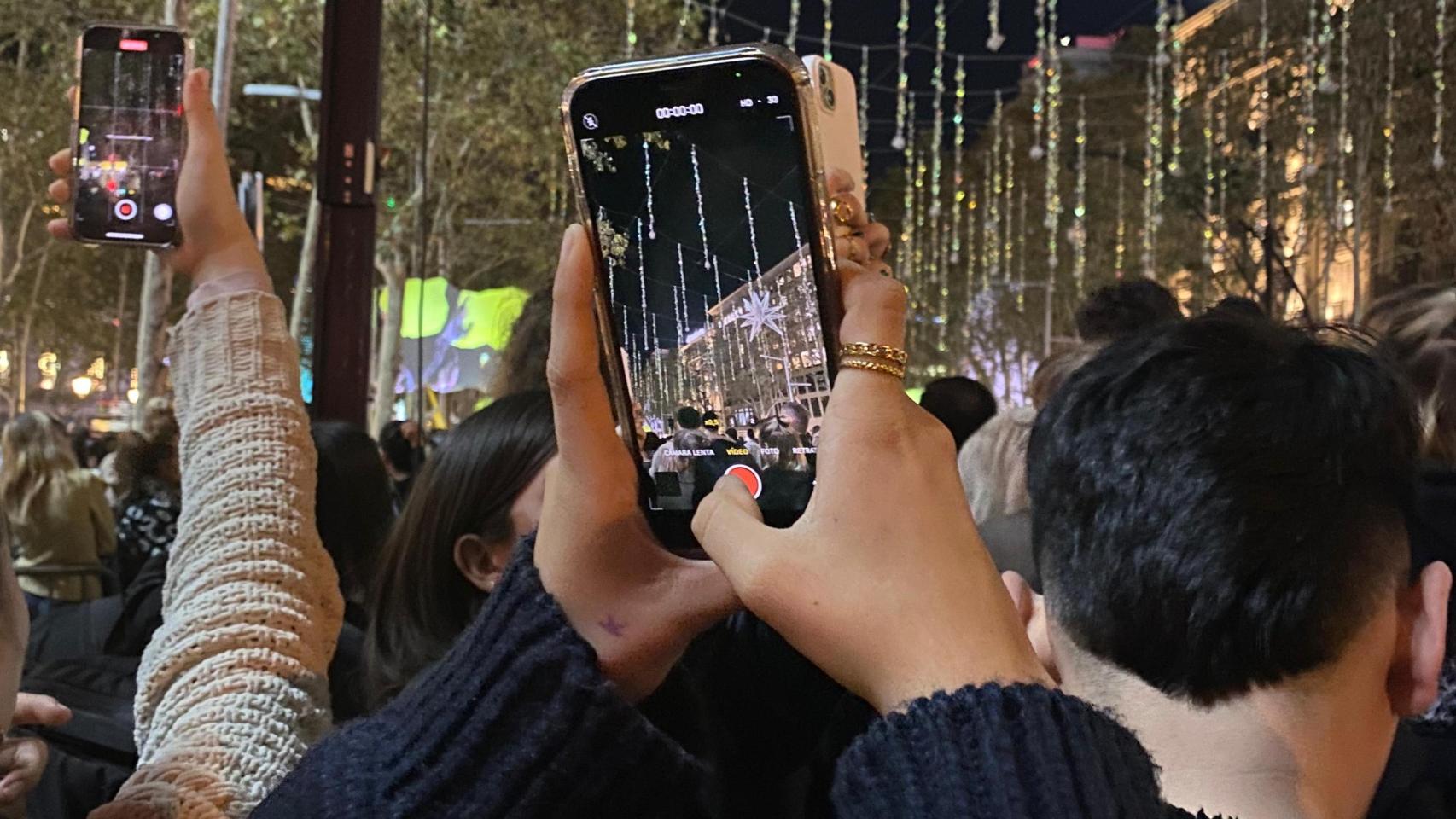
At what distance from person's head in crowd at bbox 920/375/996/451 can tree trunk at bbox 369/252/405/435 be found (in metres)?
15.0

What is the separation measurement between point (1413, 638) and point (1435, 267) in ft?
59.5

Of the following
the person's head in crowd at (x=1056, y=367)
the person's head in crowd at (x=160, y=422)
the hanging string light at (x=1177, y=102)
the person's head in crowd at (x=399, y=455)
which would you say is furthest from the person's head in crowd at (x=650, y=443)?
the hanging string light at (x=1177, y=102)

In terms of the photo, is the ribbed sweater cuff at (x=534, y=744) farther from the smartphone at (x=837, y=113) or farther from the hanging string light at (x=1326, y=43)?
the hanging string light at (x=1326, y=43)

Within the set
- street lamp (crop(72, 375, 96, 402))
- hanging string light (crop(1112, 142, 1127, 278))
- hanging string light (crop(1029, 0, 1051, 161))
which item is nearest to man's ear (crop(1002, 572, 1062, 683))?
hanging string light (crop(1029, 0, 1051, 161))

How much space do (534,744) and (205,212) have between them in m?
1.18

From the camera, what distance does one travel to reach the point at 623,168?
1126mm

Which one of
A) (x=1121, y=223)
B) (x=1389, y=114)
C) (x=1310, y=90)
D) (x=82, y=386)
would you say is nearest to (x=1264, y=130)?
(x=1310, y=90)

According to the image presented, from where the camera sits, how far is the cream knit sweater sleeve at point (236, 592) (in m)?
1.43

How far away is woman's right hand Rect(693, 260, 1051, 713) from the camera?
834 millimetres

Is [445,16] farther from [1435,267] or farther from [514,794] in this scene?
[514,794]

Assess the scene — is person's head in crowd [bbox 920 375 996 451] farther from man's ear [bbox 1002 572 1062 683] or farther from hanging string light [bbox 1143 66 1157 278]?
hanging string light [bbox 1143 66 1157 278]

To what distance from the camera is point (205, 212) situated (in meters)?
1.82

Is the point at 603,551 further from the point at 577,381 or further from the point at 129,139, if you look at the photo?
the point at 129,139

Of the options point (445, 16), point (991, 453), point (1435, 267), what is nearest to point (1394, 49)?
point (1435, 267)
